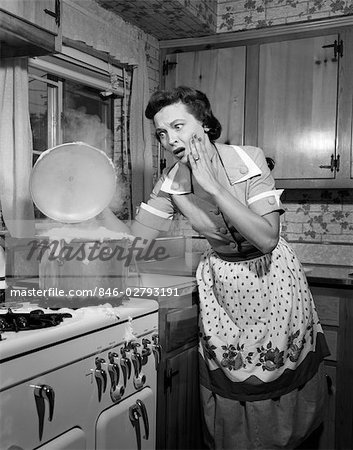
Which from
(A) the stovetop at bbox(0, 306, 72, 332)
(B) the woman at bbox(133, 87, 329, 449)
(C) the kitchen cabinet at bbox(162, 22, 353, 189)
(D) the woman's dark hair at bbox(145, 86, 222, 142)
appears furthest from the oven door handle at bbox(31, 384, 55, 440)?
(C) the kitchen cabinet at bbox(162, 22, 353, 189)

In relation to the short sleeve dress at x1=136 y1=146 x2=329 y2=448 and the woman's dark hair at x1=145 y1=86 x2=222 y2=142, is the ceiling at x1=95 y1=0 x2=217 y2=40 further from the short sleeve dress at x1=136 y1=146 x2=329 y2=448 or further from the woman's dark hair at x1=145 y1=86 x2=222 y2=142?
the short sleeve dress at x1=136 y1=146 x2=329 y2=448

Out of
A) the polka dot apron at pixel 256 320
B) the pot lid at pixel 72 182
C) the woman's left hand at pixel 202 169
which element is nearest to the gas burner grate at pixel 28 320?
the pot lid at pixel 72 182

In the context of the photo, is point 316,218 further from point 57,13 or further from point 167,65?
point 57,13

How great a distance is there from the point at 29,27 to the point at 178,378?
1.16 metres

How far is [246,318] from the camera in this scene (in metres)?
1.67

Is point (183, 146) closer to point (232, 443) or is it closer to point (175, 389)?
point (175, 389)

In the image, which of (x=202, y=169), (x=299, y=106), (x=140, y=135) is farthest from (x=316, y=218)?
(x=202, y=169)

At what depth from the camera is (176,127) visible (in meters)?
1.55

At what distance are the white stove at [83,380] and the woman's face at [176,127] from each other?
0.47m

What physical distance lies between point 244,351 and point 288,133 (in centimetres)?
116

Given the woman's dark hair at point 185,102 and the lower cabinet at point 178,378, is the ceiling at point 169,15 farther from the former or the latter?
the lower cabinet at point 178,378

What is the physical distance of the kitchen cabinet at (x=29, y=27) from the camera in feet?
4.56

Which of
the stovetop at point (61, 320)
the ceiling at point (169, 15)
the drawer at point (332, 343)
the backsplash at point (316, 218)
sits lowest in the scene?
the drawer at point (332, 343)

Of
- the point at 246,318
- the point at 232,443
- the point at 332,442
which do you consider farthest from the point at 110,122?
the point at 332,442
